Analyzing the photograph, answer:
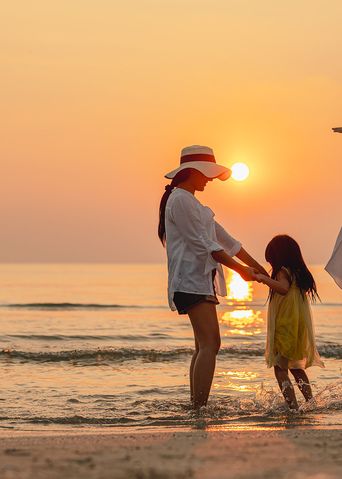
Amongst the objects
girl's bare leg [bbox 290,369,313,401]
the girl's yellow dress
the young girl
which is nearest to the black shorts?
the young girl

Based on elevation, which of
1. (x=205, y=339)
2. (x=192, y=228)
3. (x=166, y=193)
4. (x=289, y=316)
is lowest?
(x=205, y=339)

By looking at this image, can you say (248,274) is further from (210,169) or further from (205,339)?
(210,169)

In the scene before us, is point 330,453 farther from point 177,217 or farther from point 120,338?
point 120,338

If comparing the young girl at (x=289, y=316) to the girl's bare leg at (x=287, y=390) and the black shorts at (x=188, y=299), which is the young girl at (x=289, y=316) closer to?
the girl's bare leg at (x=287, y=390)

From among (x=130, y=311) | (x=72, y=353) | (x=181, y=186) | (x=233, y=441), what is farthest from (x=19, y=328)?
(x=233, y=441)

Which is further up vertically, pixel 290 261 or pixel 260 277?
pixel 290 261

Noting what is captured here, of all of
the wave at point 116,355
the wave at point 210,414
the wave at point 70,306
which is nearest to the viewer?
the wave at point 210,414

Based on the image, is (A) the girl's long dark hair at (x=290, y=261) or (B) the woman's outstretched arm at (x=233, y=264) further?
(A) the girl's long dark hair at (x=290, y=261)

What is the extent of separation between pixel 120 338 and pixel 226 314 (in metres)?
12.8

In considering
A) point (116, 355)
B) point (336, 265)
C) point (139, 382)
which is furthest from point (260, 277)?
point (116, 355)

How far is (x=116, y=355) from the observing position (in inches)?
583

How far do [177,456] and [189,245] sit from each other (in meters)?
2.61

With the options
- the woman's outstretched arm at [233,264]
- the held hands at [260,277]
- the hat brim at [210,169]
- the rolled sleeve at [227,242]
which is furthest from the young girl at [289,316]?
the hat brim at [210,169]

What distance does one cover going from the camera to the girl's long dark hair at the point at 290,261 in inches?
293
